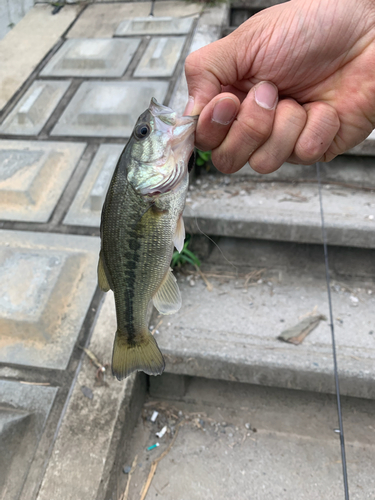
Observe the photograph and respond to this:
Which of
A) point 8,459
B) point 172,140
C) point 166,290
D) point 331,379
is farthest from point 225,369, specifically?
point 172,140

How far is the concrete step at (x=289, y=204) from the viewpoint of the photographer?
7.45 feet

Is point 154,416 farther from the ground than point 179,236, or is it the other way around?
point 179,236

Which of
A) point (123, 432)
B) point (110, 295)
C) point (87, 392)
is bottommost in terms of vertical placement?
point (123, 432)

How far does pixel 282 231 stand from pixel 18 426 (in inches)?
66.8

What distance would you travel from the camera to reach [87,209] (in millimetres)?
2588

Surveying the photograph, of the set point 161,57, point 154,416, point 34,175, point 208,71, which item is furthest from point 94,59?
point 154,416

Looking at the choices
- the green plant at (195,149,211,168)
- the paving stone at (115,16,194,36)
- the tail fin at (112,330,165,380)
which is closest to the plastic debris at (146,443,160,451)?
the tail fin at (112,330,165,380)

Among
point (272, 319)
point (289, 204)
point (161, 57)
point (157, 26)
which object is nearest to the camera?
point (272, 319)

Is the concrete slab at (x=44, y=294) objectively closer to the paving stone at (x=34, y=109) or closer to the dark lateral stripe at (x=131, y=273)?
the dark lateral stripe at (x=131, y=273)

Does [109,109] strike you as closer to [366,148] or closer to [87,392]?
[366,148]

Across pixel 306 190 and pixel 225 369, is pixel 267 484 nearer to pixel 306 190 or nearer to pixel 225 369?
pixel 225 369

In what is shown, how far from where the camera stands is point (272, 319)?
2.20 meters

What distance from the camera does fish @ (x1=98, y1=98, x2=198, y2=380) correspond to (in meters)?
1.25

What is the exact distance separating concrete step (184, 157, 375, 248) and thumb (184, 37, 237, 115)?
2.49ft
